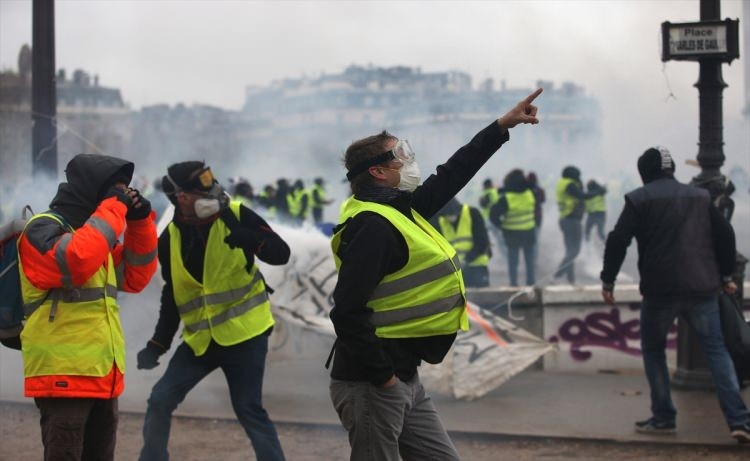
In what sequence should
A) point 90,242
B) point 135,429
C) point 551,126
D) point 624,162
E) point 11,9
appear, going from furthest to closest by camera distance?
point 551,126, point 624,162, point 11,9, point 135,429, point 90,242

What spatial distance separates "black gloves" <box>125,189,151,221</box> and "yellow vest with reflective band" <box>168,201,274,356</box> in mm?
903

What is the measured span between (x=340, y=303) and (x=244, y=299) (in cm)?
174

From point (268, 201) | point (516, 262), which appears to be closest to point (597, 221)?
point (516, 262)

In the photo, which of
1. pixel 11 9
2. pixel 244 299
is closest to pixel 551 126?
pixel 11 9

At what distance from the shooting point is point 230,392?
483 cm

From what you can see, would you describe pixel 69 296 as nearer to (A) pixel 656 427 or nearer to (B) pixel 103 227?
(B) pixel 103 227

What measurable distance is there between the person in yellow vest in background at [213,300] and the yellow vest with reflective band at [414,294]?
157 centimetres

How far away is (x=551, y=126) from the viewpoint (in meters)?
41.7

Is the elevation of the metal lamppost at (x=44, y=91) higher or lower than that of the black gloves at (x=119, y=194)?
higher

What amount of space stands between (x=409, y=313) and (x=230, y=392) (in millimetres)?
1686

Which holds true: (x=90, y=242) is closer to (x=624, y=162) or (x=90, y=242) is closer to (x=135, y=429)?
(x=135, y=429)

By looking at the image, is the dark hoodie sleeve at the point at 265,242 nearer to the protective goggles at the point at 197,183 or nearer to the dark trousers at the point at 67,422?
the protective goggles at the point at 197,183

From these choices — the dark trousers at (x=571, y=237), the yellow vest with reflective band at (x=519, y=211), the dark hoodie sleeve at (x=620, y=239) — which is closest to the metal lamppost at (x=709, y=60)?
the dark hoodie sleeve at (x=620, y=239)

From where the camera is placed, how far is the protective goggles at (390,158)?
3.51 meters
